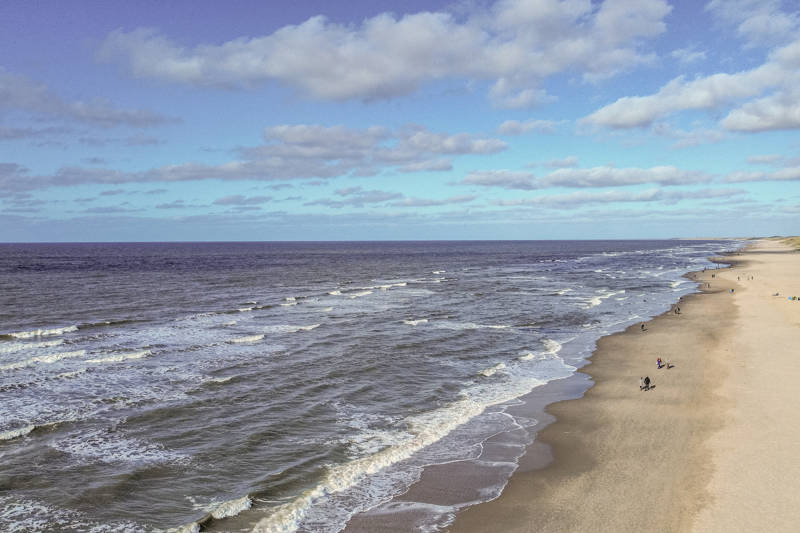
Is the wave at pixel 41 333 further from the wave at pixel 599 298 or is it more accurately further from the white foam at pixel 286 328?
the wave at pixel 599 298

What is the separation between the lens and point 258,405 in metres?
24.2

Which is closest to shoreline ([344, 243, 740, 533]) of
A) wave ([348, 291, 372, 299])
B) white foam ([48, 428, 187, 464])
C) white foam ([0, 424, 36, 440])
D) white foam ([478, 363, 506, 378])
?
white foam ([478, 363, 506, 378])

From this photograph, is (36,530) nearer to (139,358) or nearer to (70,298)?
(139,358)

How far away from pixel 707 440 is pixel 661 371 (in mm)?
11380

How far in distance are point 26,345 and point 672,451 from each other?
38.8m

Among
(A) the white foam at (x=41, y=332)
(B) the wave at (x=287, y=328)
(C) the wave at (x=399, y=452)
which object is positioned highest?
(A) the white foam at (x=41, y=332)

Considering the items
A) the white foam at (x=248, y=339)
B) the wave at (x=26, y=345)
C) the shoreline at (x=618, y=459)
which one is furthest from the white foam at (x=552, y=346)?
the wave at (x=26, y=345)

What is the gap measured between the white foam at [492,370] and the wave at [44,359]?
24.8 metres

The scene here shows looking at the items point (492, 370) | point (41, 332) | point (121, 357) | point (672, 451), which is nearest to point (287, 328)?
point (121, 357)

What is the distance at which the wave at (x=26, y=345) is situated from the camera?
113 feet

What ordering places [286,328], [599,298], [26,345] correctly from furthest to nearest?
[599,298] < [286,328] < [26,345]

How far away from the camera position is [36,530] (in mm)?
13820

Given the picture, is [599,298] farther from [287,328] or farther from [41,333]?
[41,333]

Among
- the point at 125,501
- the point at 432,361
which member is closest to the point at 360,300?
the point at 432,361
